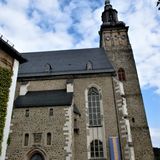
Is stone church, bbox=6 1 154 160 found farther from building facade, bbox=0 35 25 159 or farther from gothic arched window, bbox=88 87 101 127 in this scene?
building facade, bbox=0 35 25 159

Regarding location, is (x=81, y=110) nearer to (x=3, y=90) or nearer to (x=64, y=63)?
(x=64, y=63)

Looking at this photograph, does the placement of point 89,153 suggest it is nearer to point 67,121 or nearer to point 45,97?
point 67,121

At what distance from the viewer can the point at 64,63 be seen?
22219 mm

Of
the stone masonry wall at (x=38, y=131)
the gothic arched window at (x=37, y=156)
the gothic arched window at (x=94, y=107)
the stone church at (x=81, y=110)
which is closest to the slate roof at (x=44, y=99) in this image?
the stone church at (x=81, y=110)

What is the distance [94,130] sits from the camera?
16.5m

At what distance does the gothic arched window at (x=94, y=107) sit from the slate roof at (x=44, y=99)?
201 cm

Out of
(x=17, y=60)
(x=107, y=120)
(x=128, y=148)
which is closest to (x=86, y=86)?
(x=107, y=120)

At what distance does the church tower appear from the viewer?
58.6 ft

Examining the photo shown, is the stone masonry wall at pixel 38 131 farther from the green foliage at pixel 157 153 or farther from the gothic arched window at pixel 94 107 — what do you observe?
the green foliage at pixel 157 153

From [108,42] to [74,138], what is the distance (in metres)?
13.0

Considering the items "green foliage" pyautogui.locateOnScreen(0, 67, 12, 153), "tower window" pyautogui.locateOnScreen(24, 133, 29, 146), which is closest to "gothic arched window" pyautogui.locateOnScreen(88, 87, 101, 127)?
"tower window" pyautogui.locateOnScreen(24, 133, 29, 146)

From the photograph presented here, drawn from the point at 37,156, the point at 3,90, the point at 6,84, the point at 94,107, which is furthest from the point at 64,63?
the point at 3,90

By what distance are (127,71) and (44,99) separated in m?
9.86

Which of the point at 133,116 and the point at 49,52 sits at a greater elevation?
the point at 49,52
